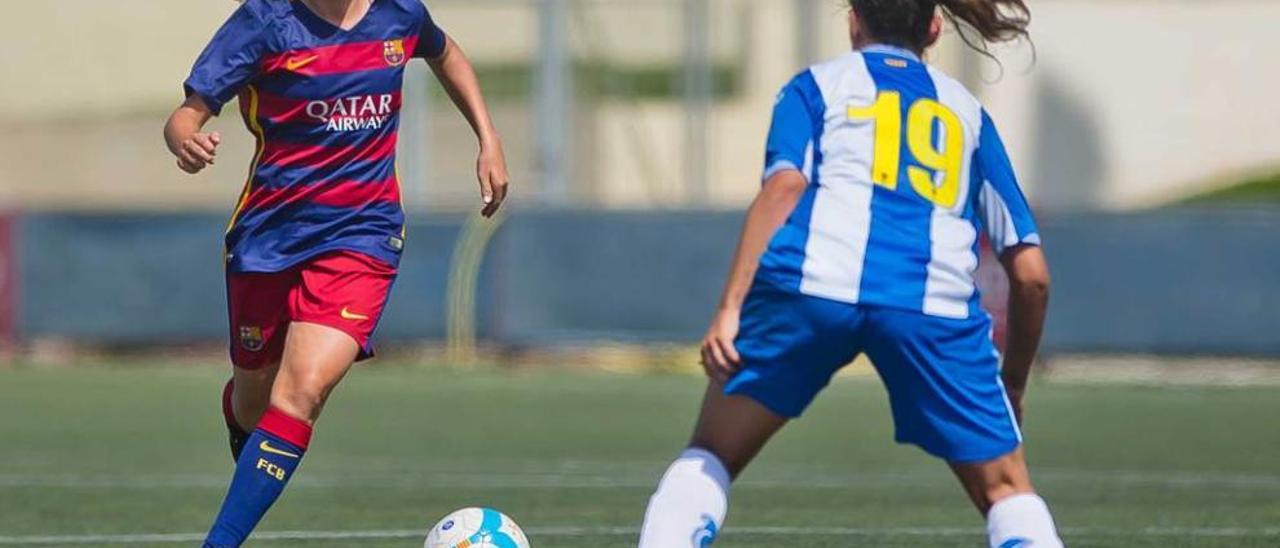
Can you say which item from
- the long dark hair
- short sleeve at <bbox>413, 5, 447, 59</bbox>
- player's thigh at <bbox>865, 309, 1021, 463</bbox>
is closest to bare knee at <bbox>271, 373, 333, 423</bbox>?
short sleeve at <bbox>413, 5, 447, 59</bbox>

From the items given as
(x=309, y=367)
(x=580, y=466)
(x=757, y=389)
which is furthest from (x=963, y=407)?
(x=580, y=466)

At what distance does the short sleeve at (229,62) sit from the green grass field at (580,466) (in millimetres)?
1773

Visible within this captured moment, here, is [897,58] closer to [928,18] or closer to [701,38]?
[928,18]

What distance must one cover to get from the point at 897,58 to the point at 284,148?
2044 mm

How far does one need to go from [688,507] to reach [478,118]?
6.88 ft

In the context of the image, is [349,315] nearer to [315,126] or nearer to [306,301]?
[306,301]

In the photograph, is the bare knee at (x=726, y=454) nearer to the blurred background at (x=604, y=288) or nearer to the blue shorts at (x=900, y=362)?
the blue shorts at (x=900, y=362)

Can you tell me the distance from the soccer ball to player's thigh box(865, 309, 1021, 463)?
149 cm

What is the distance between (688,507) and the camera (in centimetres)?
545

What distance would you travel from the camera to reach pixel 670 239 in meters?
18.0

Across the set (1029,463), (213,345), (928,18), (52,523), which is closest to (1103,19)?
(213,345)

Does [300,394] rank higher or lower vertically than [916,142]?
lower

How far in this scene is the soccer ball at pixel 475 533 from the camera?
256 inches

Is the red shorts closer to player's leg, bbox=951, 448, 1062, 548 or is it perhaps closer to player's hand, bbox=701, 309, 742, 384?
player's hand, bbox=701, 309, 742, 384
